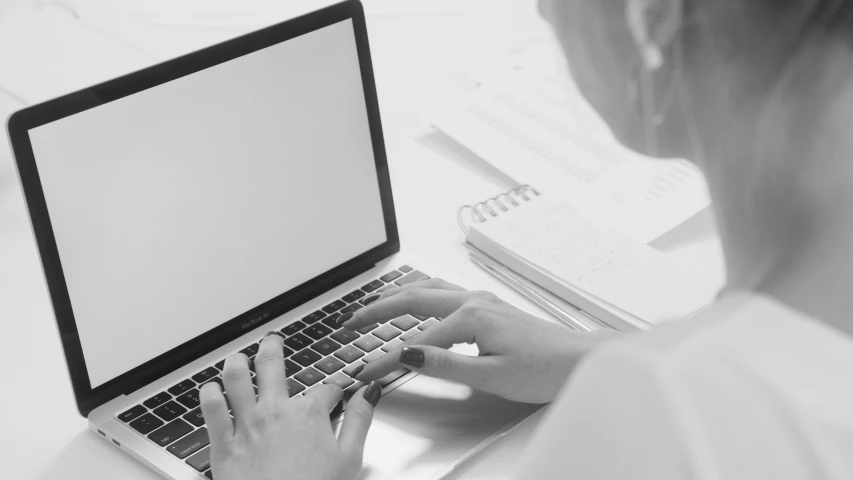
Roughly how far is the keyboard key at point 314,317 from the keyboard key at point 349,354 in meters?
0.06

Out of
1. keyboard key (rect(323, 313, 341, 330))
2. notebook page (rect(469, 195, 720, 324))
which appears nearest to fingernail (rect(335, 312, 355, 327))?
keyboard key (rect(323, 313, 341, 330))

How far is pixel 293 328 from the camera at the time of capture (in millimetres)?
928

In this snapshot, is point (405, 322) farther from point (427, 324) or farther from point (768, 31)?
point (768, 31)

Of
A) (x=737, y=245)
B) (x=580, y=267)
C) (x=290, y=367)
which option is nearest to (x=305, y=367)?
(x=290, y=367)

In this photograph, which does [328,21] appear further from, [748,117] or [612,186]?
[748,117]

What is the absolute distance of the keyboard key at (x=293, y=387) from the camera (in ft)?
2.76

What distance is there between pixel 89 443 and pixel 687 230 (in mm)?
708

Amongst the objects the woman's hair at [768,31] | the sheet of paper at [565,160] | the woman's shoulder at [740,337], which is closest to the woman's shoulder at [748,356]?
the woman's shoulder at [740,337]

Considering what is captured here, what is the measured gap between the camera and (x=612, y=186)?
3.95 ft

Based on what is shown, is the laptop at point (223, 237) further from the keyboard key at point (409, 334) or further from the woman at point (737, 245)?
the woman at point (737, 245)

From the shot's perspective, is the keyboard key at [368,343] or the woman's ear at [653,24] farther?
the keyboard key at [368,343]

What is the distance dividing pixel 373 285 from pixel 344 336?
9cm

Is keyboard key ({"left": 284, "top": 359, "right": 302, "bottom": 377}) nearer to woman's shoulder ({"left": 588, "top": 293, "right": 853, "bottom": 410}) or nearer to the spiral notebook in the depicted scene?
the spiral notebook

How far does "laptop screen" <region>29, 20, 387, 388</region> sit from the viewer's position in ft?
Answer: 2.65
